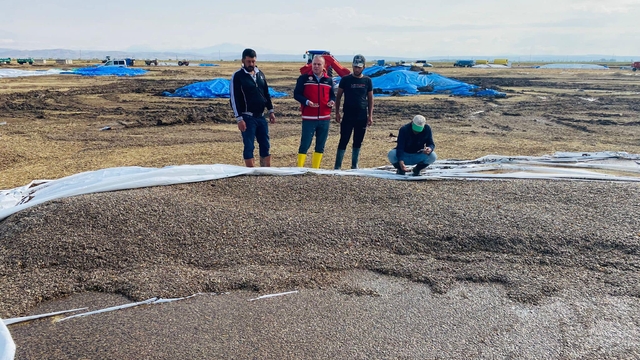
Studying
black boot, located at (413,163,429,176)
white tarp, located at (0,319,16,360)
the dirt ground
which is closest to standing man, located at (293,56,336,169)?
black boot, located at (413,163,429,176)

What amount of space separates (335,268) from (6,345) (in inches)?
87.1

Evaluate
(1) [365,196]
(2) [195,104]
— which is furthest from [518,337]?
(2) [195,104]

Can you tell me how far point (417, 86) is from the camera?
20.5 metres

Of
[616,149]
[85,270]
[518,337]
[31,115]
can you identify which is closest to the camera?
[518,337]

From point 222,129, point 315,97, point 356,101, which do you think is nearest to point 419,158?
point 356,101

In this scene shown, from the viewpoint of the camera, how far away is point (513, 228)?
4.02m

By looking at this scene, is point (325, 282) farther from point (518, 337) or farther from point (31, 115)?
point (31, 115)

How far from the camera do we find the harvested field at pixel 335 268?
2.68 metres

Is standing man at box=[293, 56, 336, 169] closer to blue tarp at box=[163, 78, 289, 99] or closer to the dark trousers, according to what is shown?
the dark trousers

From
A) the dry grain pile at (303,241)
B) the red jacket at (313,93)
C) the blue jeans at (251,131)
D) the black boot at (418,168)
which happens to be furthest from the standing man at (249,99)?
the black boot at (418,168)

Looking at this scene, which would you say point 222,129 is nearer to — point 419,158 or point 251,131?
point 251,131

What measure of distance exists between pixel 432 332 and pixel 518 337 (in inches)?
21.5

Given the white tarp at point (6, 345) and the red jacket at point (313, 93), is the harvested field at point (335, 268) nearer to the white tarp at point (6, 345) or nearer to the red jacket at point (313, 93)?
the white tarp at point (6, 345)

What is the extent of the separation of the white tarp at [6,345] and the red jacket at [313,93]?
4.05 m
